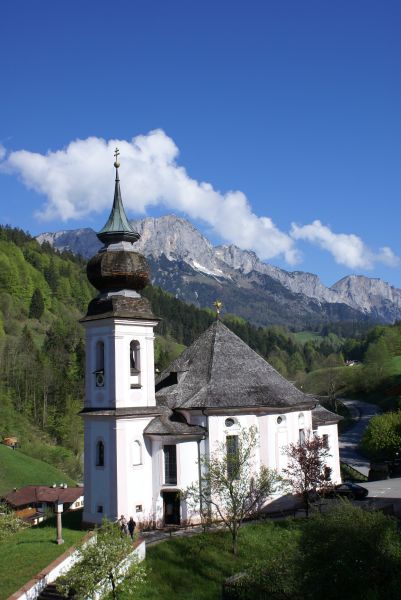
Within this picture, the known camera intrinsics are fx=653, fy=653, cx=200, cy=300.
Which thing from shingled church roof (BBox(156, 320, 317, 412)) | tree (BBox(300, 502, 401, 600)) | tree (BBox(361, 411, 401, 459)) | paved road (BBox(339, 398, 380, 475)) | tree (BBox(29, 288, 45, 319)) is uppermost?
tree (BBox(29, 288, 45, 319))

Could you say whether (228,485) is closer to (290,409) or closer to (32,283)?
(290,409)

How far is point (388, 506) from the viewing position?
35.2 metres

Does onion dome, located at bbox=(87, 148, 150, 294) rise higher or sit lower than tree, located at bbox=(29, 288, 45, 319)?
lower

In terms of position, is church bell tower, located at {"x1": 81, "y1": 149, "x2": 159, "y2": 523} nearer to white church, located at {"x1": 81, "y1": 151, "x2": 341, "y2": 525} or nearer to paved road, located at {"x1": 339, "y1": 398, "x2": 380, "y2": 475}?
white church, located at {"x1": 81, "y1": 151, "x2": 341, "y2": 525}

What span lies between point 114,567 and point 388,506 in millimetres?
17519

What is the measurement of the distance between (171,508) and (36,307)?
126672 millimetres

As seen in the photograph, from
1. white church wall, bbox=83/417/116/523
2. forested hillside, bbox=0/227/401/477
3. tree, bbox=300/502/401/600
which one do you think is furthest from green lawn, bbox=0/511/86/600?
forested hillside, bbox=0/227/401/477

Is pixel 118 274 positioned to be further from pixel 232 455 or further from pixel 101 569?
pixel 101 569

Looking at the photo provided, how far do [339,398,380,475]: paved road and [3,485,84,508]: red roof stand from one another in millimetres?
28691

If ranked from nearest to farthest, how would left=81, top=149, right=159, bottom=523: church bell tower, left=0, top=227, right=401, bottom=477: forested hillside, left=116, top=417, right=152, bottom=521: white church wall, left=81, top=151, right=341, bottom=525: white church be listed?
1. left=116, top=417, right=152, bottom=521: white church wall
2. left=81, top=149, right=159, bottom=523: church bell tower
3. left=81, top=151, right=341, bottom=525: white church
4. left=0, top=227, right=401, bottom=477: forested hillside

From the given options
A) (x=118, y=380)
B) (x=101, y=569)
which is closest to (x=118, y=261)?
(x=118, y=380)

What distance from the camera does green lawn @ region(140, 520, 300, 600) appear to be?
26945 millimetres

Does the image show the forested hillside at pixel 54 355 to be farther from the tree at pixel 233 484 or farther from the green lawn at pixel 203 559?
the green lawn at pixel 203 559

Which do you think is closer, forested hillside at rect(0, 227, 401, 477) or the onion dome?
the onion dome
